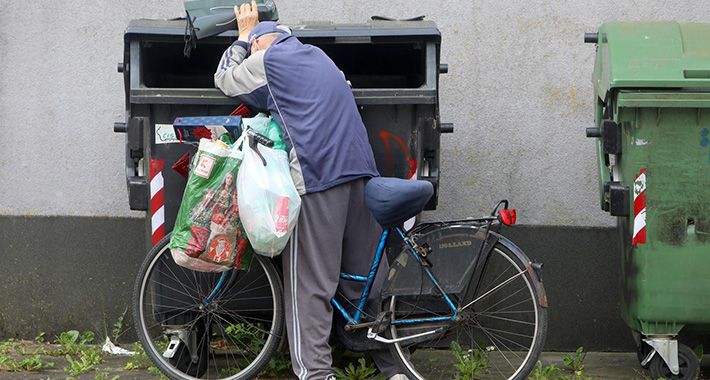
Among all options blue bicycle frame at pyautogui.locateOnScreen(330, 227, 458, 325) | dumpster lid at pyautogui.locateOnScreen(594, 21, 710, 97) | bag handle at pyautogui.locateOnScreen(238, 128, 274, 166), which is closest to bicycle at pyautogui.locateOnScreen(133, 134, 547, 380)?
blue bicycle frame at pyautogui.locateOnScreen(330, 227, 458, 325)

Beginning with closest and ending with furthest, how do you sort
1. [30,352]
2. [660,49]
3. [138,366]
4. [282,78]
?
[282,78]
[660,49]
[138,366]
[30,352]

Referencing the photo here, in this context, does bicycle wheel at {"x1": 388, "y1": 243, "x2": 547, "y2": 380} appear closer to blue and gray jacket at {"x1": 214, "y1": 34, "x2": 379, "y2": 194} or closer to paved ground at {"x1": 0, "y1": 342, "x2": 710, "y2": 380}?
paved ground at {"x1": 0, "y1": 342, "x2": 710, "y2": 380}

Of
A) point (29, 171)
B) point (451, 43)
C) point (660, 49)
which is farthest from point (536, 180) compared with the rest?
point (29, 171)

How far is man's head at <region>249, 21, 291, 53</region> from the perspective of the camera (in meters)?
4.83

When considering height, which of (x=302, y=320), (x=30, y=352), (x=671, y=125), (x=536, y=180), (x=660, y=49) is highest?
(x=660, y=49)

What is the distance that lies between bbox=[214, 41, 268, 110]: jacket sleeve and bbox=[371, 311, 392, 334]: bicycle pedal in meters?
1.03

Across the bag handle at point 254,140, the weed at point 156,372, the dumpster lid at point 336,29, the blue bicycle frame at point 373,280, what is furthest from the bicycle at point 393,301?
the dumpster lid at point 336,29

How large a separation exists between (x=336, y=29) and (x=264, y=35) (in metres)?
0.50

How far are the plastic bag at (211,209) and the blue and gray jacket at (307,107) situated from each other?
26 cm

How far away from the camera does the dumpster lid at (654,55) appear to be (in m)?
4.96

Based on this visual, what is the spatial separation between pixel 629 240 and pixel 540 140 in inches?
49.0

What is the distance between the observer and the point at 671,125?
4980mm

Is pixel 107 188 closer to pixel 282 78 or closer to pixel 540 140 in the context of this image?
pixel 282 78

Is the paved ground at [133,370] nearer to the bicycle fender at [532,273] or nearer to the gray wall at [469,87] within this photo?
the gray wall at [469,87]
